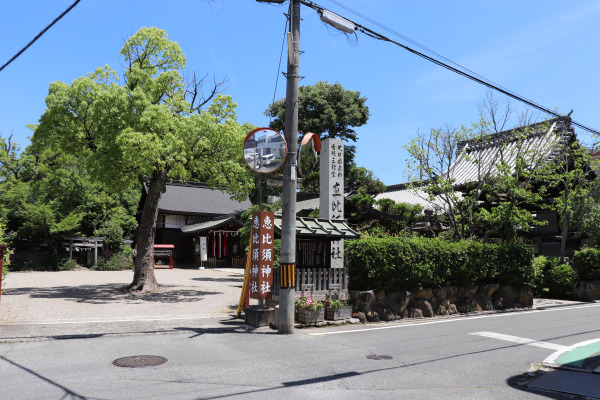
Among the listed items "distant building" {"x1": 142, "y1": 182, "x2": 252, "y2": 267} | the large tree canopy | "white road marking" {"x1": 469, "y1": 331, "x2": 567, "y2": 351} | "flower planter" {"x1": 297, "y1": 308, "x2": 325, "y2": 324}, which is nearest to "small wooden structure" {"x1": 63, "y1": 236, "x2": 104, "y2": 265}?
"distant building" {"x1": 142, "y1": 182, "x2": 252, "y2": 267}

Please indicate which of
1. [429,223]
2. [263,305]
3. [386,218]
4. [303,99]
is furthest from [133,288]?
[303,99]

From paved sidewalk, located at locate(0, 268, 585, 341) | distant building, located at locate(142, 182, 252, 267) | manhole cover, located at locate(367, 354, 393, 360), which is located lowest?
manhole cover, located at locate(367, 354, 393, 360)

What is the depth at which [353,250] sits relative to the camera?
1272 cm

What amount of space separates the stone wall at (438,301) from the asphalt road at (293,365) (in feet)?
4.14

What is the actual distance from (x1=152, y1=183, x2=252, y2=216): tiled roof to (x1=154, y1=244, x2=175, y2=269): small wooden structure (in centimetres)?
406

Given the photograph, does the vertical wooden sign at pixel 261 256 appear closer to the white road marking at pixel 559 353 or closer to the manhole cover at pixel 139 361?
the manhole cover at pixel 139 361

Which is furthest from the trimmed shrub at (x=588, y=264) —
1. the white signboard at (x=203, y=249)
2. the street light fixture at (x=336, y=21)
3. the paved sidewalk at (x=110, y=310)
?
the white signboard at (x=203, y=249)

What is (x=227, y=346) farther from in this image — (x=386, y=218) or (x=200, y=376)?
(x=386, y=218)

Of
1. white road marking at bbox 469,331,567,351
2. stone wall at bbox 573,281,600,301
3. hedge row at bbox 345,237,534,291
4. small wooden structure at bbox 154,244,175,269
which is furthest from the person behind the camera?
small wooden structure at bbox 154,244,175,269

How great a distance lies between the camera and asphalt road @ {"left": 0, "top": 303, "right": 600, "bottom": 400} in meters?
5.98

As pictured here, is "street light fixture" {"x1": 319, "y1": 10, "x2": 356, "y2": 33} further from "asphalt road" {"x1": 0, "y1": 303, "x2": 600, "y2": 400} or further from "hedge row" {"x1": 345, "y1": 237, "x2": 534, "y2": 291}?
"asphalt road" {"x1": 0, "y1": 303, "x2": 600, "y2": 400}

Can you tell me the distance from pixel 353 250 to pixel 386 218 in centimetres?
1638

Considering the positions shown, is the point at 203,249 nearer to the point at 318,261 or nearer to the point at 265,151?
the point at 318,261

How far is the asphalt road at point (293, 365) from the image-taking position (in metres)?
5.98
